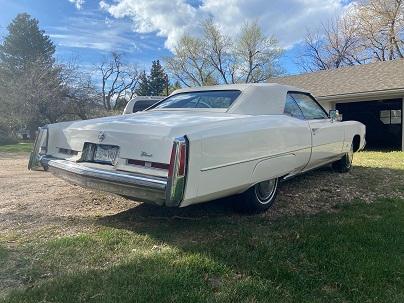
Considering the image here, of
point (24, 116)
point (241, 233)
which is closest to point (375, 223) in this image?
point (241, 233)

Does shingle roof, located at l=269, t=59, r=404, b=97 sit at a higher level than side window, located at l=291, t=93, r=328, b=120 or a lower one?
higher

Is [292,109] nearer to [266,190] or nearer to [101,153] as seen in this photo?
[266,190]

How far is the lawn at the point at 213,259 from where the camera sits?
2.71 meters

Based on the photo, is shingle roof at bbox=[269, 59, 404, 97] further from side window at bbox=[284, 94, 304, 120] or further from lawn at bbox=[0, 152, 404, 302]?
lawn at bbox=[0, 152, 404, 302]

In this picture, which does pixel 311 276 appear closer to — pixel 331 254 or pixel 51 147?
pixel 331 254

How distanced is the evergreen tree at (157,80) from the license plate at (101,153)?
1775 inches

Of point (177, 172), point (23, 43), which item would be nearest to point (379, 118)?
point (177, 172)

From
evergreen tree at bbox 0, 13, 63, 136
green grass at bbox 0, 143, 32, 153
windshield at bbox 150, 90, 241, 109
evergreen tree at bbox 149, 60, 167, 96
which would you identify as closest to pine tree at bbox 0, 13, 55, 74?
evergreen tree at bbox 149, 60, 167, 96

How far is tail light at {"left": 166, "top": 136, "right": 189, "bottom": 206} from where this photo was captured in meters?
3.11

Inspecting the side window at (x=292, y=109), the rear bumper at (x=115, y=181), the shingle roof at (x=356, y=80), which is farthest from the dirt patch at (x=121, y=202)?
the shingle roof at (x=356, y=80)

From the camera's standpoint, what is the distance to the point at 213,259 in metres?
3.23

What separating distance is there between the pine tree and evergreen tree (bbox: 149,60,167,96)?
499 inches

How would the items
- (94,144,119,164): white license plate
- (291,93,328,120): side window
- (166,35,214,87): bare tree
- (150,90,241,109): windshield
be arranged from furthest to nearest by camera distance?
(166,35,214,87): bare tree
(291,93,328,120): side window
(150,90,241,109): windshield
(94,144,119,164): white license plate

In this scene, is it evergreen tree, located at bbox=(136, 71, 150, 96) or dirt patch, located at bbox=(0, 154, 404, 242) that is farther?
evergreen tree, located at bbox=(136, 71, 150, 96)
